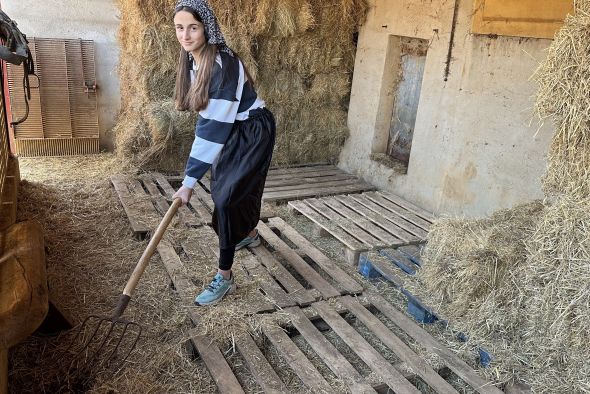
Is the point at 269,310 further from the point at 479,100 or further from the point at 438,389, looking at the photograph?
the point at 479,100

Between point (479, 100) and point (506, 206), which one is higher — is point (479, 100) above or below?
above

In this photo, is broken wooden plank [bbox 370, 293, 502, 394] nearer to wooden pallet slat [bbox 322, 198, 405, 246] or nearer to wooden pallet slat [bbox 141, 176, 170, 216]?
wooden pallet slat [bbox 322, 198, 405, 246]

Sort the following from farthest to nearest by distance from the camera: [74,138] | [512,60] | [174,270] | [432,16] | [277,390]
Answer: [74,138], [432,16], [512,60], [174,270], [277,390]

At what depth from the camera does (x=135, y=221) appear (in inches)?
182

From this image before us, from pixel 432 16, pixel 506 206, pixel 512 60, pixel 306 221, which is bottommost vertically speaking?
pixel 306 221

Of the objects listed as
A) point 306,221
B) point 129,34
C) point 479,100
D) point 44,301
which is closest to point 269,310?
point 44,301

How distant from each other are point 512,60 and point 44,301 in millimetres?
3966

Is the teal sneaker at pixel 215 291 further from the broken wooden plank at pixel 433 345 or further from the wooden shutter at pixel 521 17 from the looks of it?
the wooden shutter at pixel 521 17

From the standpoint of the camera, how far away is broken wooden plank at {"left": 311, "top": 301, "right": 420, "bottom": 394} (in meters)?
2.74

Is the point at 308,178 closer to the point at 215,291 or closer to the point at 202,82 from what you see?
the point at 215,291

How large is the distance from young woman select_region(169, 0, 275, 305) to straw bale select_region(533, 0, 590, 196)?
5.45 feet

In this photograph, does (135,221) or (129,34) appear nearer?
(135,221)

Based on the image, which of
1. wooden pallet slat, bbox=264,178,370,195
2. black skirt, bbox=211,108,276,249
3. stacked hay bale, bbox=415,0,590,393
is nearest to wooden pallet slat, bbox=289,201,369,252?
wooden pallet slat, bbox=264,178,370,195

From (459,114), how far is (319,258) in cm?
202
